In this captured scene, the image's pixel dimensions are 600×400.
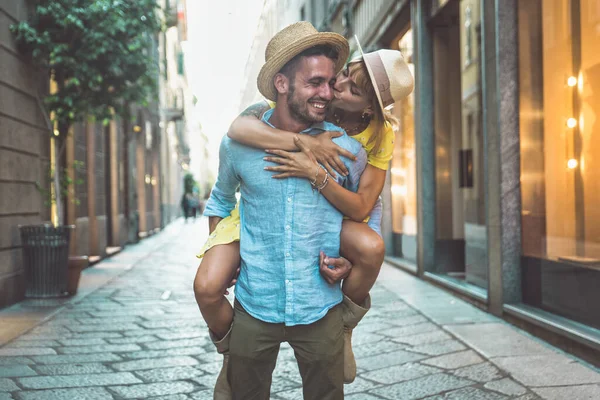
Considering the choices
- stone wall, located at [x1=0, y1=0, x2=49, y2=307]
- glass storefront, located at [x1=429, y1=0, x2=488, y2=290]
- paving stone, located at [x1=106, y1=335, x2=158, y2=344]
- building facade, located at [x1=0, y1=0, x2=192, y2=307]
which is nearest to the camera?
paving stone, located at [x1=106, y1=335, x2=158, y2=344]

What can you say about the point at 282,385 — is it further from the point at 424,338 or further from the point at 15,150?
the point at 15,150

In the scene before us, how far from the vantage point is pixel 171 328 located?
231 inches

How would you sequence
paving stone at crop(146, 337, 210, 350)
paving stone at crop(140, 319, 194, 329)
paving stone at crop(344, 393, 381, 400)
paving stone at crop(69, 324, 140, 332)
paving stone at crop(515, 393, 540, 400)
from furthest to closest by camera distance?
1. paving stone at crop(140, 319, 194, 329)
2. paving stone at crop(69, 324, 140, 332)
3. paving stone at crop(146, 337, 210, 350)
4. paving stone at crop(344, 393, 381, 400)
5. paving stone at crop(515, 393, 540, 400)

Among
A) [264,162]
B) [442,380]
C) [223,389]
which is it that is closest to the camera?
[264,162]

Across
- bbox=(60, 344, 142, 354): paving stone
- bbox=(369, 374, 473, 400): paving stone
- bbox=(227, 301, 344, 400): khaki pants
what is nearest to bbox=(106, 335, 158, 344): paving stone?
bbox=(60, 344, 142, 354): paving stone

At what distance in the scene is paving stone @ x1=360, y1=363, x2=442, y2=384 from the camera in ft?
13.7

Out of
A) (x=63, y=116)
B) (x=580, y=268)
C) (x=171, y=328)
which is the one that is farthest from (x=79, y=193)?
(x=580, y=268)

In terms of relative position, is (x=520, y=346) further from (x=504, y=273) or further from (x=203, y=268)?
(x=203, y=268)

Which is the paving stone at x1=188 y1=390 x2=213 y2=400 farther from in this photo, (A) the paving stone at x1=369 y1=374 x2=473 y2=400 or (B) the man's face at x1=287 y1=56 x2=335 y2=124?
(B) the man's face at x1=287 y1=56 x2=335 y2=124

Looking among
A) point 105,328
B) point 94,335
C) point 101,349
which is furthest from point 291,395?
point 105,328

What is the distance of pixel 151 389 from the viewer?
4.02m

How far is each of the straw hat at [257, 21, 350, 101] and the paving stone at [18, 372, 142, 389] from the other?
8.37 feet

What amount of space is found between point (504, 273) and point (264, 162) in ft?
13.9

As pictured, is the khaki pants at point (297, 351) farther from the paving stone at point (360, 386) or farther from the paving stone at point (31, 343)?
the paving stone at point (31, 343)
